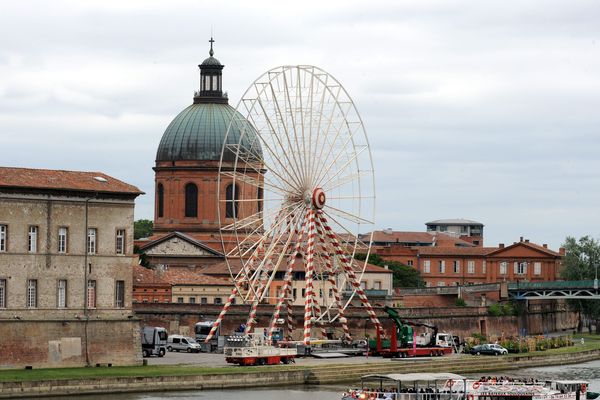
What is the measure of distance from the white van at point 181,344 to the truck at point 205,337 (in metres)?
0.52

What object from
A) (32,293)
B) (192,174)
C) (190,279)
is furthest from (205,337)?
(192,174)

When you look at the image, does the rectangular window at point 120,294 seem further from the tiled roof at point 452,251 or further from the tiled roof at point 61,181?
the tiled roof at point 452,251

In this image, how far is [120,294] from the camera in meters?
90.2

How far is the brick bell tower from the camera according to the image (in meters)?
152

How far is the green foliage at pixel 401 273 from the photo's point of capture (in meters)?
177

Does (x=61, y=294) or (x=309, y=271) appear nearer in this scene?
(x=61, y=294)

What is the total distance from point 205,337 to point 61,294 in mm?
25599

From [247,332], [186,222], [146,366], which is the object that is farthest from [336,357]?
[186,222]

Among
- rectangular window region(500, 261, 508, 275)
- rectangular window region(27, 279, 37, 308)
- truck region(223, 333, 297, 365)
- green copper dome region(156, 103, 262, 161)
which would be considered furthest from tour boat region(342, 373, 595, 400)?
rectangular window region(500, 261, 508, 275)

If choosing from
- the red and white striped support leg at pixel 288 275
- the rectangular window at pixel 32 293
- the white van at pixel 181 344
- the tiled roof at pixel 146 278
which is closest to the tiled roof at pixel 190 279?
the tiled roof at pixel 146 278

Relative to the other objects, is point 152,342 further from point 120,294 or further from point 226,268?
point 226,268

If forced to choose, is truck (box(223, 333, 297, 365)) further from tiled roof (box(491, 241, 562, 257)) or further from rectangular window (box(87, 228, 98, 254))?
tiled roof (box(491, 241, 562, 257))

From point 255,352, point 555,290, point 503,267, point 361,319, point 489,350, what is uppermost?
point 503,267

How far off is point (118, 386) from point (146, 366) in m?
9.08
